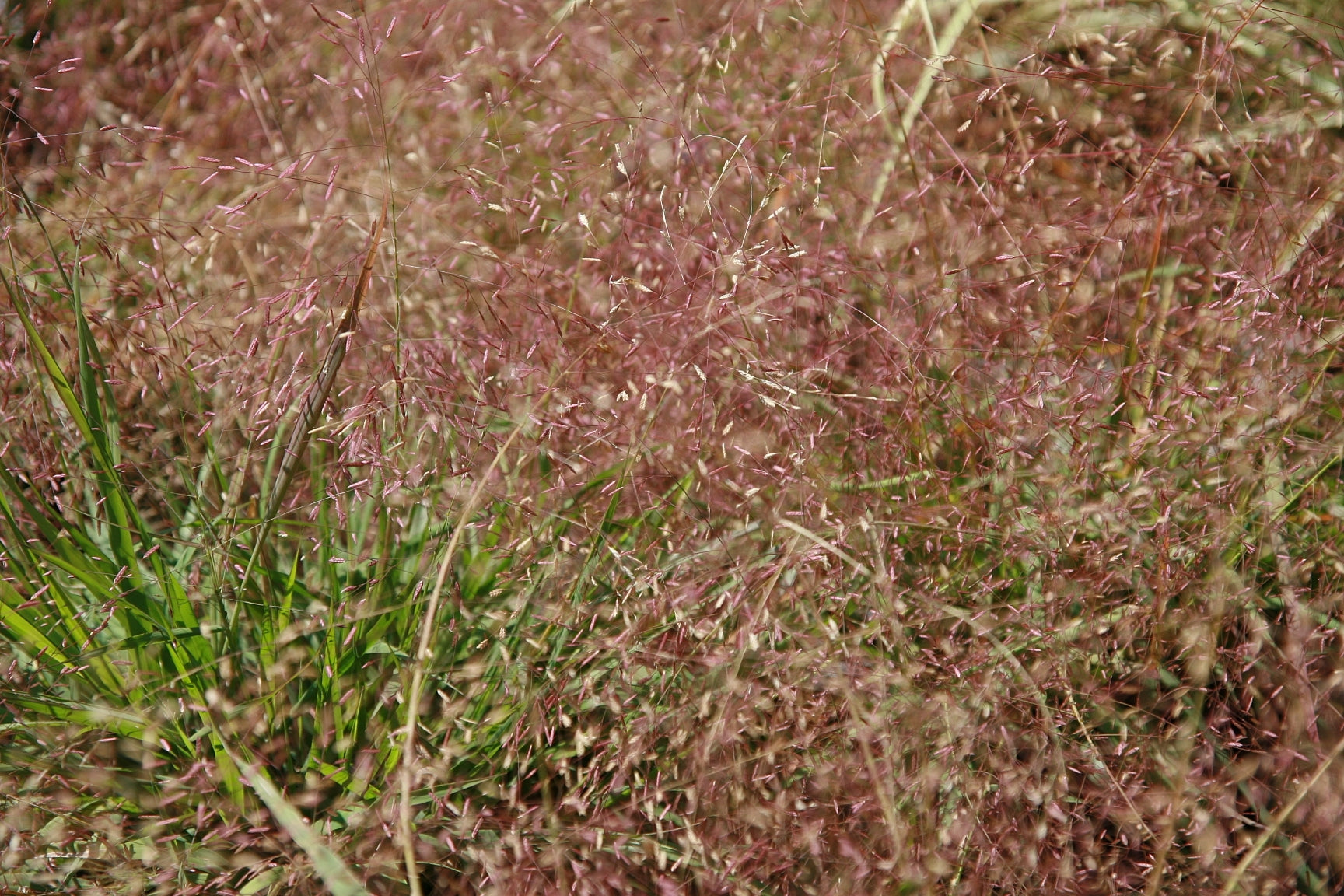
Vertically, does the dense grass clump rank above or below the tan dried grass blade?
below

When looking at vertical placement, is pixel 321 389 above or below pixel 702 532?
above

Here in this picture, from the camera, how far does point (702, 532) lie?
5.02ft

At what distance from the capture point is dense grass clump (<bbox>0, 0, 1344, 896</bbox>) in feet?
4.29

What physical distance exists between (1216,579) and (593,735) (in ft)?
2.76

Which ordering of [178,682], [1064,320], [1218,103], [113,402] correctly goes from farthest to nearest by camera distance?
[1218,103] < [1064,320] < [113,402] < [178,682]

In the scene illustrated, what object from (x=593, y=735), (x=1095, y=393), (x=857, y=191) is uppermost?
(x=857, y=191)

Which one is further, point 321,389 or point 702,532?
point 702,532

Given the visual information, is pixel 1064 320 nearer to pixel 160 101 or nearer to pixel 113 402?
pixel 113 402

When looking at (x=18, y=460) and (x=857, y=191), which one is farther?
(x=857, y=191)

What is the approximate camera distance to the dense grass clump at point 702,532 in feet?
4.29

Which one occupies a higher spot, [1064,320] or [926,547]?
[1064,320]

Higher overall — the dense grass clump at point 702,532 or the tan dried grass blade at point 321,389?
the tan dried grass blade at point 321,389

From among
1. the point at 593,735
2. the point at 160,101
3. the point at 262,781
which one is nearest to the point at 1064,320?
the point at 593,735

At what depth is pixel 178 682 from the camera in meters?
1.37
